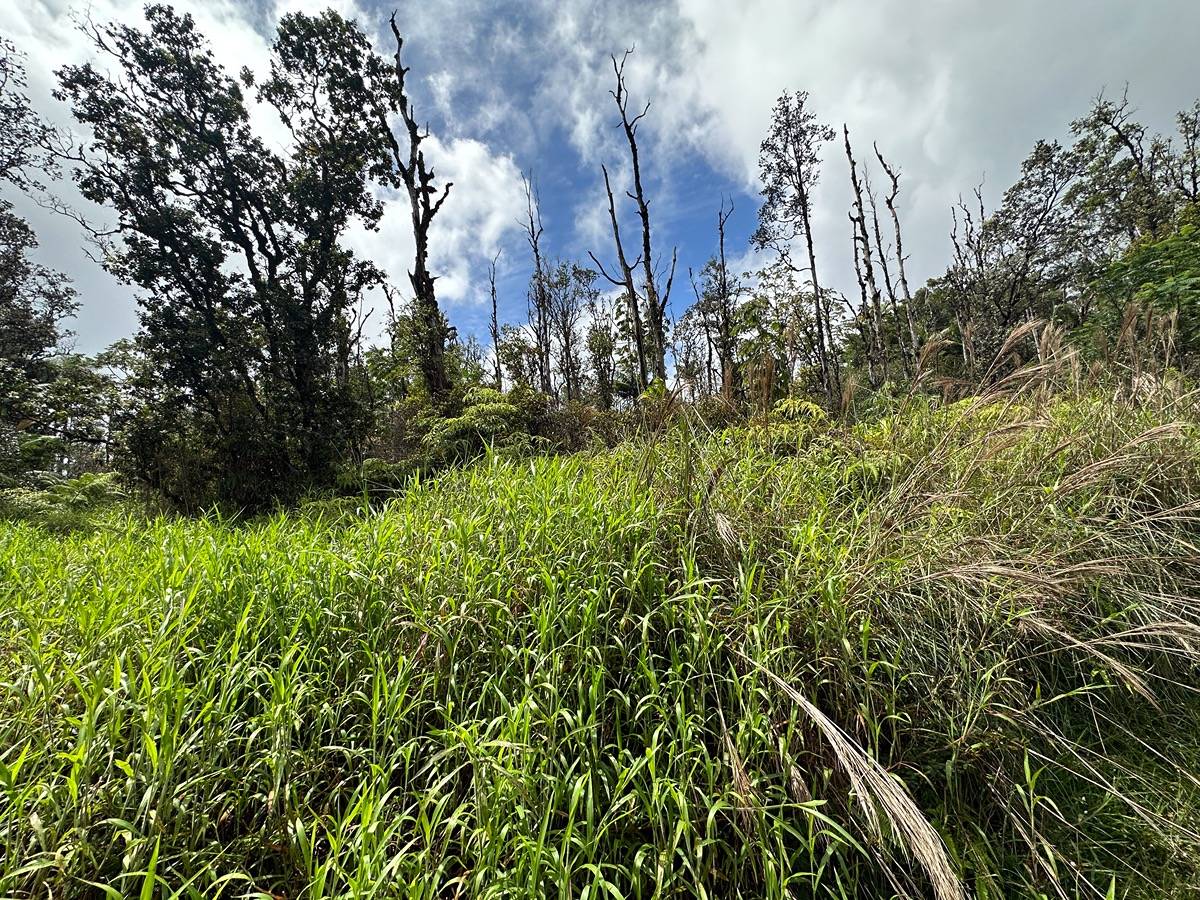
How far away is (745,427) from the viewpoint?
3432mm

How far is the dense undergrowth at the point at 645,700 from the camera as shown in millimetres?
1227

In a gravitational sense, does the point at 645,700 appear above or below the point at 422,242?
below

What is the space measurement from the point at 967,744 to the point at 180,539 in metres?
4.27

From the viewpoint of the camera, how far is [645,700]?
61.7 inches

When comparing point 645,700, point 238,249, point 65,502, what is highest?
point 238,249

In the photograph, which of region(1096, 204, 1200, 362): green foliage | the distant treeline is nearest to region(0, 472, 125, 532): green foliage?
the distant treeline

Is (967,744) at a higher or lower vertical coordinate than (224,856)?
lower

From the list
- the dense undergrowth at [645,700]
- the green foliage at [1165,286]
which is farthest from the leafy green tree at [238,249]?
the green foliage at [1165,286]

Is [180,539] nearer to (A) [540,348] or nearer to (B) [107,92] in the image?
(B) [107,92]

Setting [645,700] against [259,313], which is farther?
[259,313]

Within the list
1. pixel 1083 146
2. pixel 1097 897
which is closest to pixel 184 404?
pixel 1097 897

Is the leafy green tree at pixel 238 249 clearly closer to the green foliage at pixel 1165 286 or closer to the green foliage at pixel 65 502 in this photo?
the green foliage at pixel 65 502

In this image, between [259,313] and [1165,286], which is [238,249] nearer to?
[259,313]

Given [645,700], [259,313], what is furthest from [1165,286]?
[259,313]
